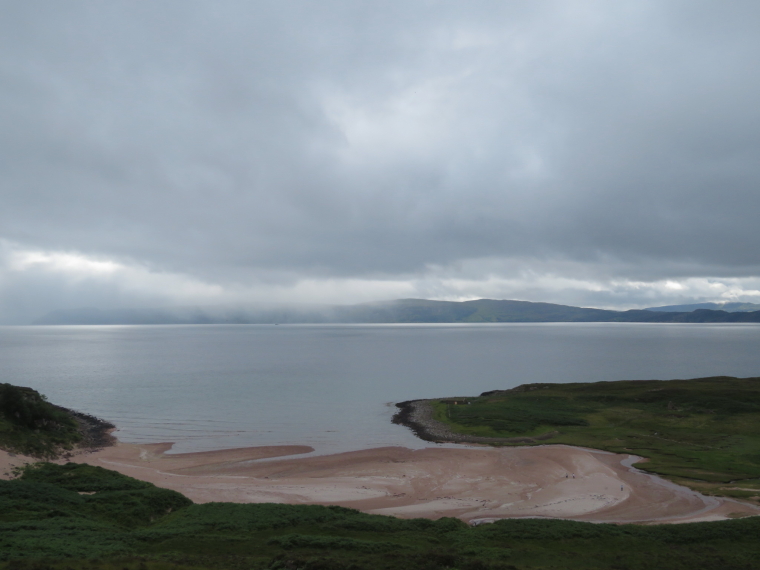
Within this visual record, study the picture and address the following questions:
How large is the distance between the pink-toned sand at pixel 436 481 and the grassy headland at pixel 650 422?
3524 millimetres

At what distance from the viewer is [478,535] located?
21.6m

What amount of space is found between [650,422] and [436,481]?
3551 centimetres

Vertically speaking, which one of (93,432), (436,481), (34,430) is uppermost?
(34,430)

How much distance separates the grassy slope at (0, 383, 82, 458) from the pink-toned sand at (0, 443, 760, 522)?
291cm

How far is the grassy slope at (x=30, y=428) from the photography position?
3806cm

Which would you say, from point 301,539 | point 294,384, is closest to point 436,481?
point 301,539

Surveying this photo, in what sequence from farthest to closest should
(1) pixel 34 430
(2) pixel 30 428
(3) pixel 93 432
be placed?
(3) pixel 93 432 < (1) pixel 34 430 < (2) pixel 30 428

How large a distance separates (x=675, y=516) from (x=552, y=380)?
7499 centimetres

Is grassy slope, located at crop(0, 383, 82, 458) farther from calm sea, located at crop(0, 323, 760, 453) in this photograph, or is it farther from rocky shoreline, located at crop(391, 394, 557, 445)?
rocky shoreline, located at crop(391, 394, 557, 445)

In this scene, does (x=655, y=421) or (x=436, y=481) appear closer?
(x=436, y=481)

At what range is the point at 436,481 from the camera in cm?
3597

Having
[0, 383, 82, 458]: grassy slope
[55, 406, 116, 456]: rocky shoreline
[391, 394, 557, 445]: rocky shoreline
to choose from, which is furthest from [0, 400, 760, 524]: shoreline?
[0, 383, 82, 458]: grassy slope

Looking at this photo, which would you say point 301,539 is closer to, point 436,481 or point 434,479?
point 436,481

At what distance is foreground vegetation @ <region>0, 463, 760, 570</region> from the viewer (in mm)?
17266
